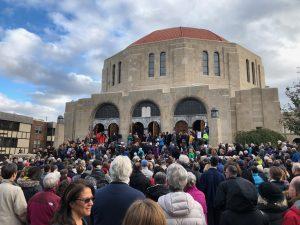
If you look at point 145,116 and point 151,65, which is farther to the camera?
point 151,65

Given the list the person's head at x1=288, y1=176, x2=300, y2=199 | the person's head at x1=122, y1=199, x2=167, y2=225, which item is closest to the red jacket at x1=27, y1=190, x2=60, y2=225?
the person's head at x1=122, y1=199, x2=167, y2=225

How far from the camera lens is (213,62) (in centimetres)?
3728

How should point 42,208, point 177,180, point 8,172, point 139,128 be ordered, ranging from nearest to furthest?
point 177,180 < point 42,208 < point 8,172 < point 139,128

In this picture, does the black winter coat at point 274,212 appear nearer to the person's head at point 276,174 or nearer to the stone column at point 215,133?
the person's head at point 276,174

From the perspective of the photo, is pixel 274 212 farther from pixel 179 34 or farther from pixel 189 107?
pixel 179 34

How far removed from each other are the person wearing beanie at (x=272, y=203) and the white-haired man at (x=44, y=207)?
119 inches

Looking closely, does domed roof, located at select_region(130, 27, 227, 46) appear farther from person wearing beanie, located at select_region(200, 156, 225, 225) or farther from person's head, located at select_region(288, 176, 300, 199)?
person's head, located at select_region(288, 176, 300, 199)

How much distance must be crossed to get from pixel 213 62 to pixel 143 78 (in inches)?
357

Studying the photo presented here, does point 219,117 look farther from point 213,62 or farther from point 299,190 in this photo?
point 299,190

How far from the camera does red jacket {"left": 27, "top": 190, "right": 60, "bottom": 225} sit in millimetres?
4324

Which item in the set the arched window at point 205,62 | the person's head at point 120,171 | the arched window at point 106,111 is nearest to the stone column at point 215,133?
the arched window at point 205,62

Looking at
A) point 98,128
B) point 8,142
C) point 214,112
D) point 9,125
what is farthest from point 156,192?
point 9,125

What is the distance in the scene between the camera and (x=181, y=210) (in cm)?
349

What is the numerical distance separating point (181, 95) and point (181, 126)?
11.3 feet
